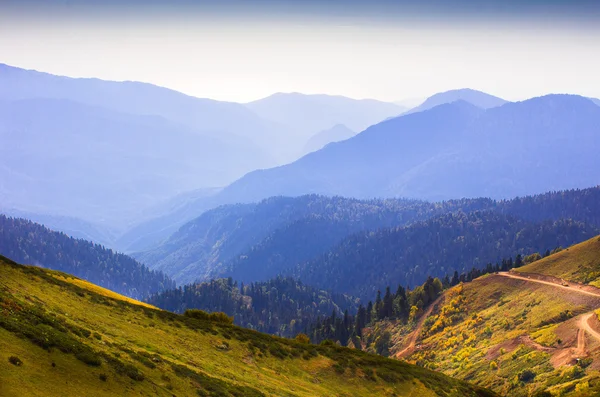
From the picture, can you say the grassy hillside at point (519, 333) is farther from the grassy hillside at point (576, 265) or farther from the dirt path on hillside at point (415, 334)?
the dirt path on hillside at point (415, 334)

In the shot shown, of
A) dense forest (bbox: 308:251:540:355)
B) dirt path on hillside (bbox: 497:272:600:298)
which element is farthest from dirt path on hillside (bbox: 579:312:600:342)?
dense forest (bbox: 308:251:540:355)

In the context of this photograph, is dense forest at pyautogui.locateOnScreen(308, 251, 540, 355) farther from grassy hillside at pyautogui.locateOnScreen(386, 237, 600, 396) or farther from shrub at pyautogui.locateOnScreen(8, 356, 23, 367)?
shrub at pyautogui.locateOnScreen(8, 356, 23, 367)

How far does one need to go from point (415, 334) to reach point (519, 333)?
46.6 m

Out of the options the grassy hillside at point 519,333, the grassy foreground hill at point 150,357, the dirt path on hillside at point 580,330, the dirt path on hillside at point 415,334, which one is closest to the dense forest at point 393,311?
the dirt path on hillside at point 415,334

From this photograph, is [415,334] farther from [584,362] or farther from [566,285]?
[584,362]

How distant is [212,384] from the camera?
38750 millimetres

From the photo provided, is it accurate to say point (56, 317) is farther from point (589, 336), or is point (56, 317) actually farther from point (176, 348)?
point (589, 336)

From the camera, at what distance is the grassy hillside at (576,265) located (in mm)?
111750

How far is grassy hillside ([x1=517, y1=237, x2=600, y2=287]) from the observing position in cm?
11175

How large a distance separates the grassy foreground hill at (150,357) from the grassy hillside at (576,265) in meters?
59.8

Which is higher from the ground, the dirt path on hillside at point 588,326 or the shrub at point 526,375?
the dirt path on hillside at point 588,326

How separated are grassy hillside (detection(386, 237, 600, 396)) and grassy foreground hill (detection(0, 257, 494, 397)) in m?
12.6

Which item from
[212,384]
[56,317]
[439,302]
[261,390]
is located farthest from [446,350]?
[56,317]

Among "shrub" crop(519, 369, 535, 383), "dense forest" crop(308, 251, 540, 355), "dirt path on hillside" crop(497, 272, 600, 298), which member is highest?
"dirt path on hillside" crop(497, 272, 600, 298)
